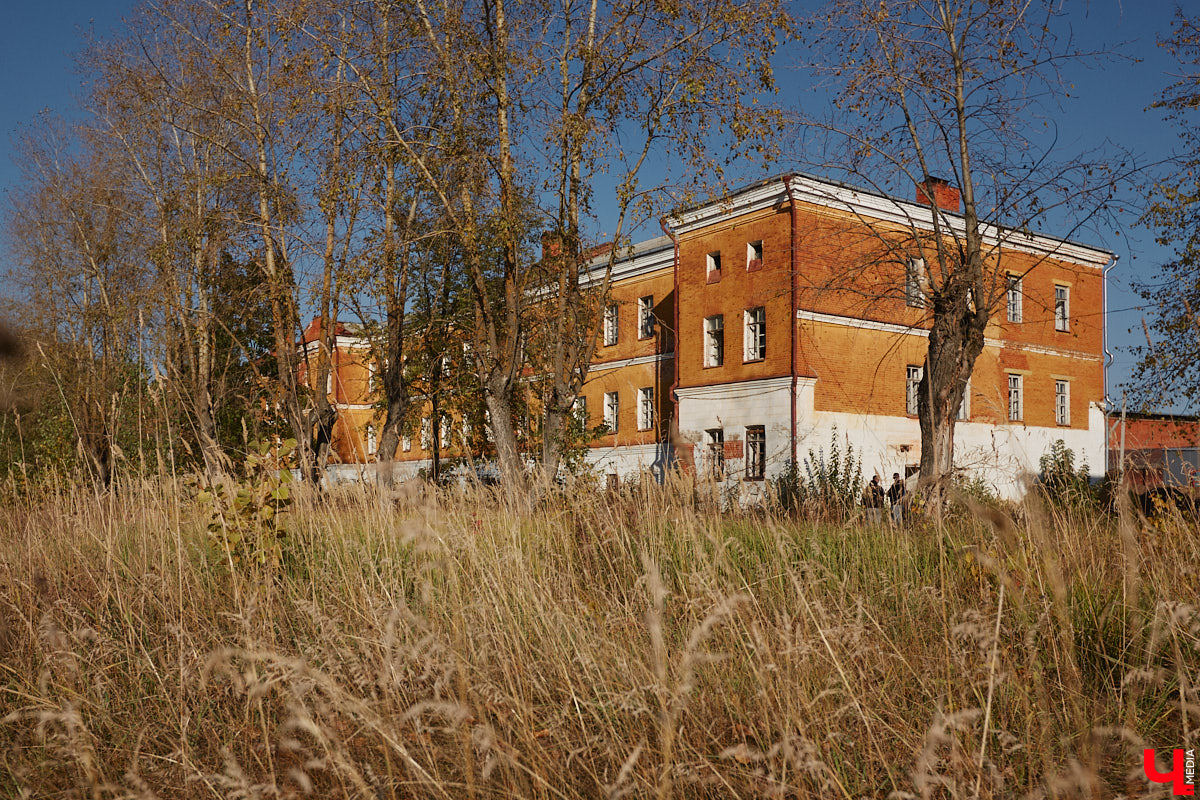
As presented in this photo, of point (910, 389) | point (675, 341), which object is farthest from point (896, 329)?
point (675, 341)

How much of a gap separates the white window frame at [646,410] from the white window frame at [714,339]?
3.31 m

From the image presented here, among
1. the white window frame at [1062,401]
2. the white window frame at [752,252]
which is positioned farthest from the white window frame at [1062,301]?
the white window frame at [752,252]

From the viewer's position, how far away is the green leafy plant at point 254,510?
517 centimetres

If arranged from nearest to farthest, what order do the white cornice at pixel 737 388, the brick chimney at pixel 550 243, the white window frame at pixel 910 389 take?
the brick chimney at pixel 550 243 < the white cornice at pixel 737 388 < the white window frame at pixel 910 389

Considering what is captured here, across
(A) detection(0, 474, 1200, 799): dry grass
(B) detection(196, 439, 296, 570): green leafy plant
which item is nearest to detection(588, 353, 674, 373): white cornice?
(B) detection(196, 439, 296, 570): green leafy plant

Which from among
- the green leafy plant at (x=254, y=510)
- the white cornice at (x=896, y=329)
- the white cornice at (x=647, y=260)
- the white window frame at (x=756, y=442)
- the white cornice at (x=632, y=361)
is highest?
the white cornice at (x=647, y=260)

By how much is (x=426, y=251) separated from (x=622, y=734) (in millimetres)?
18828

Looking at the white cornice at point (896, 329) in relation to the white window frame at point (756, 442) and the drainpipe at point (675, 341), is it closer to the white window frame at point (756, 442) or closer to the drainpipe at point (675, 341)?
the white window frame at point (756, 442)

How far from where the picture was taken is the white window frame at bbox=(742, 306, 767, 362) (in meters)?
26.6

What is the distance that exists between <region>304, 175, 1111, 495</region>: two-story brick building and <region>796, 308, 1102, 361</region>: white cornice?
6 centimetres

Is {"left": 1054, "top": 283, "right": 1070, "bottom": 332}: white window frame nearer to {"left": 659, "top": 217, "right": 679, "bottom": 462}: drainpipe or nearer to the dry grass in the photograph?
{"left": 659, "top": 217, "right": 679, "bottom": 462}: drainpipe

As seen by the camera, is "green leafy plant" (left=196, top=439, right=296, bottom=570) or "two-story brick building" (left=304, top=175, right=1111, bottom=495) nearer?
"green leafy plant" (left=196, top=439, right=296, bottom=570)

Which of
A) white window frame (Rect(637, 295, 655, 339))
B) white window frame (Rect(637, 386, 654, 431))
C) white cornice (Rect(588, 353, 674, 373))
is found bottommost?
white window frame (Rect(637, 386, 654, 431))

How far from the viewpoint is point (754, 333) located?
2689 centimetres
